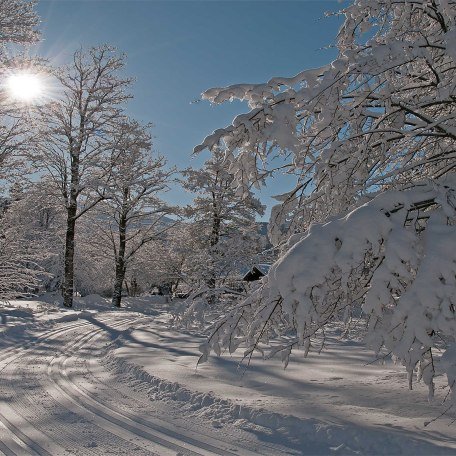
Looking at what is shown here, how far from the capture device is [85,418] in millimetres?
5062

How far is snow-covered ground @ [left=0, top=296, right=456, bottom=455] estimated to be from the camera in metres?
4.19

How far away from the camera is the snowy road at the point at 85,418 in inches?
165

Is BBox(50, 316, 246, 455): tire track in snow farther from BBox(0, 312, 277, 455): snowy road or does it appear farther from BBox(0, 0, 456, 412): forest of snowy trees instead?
BBox(0, 0, 456, 412): forest of snowy trees

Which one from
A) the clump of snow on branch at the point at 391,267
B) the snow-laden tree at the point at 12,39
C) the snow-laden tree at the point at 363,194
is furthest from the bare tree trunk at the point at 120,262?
the clump of snow on branch at the point at 391,267

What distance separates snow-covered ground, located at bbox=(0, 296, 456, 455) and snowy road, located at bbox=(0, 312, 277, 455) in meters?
0.01

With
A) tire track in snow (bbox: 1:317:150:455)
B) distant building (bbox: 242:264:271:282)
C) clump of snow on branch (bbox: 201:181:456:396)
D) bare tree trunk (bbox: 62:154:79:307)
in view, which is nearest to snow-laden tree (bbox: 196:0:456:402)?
clump of snow on branch (bbox: 201:181:456:396)

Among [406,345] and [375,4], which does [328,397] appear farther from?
[375,4]

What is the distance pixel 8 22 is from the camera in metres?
13.0

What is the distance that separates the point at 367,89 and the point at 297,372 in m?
4.72

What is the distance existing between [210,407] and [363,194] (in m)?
3.26

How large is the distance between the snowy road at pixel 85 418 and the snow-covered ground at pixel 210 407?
1 cm

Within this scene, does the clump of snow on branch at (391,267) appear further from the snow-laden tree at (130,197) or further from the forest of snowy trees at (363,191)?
the snow-laden tree at (130,197)

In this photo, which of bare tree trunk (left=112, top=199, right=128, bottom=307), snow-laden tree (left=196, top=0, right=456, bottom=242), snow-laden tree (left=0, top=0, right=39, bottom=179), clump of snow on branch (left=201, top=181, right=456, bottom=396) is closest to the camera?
clump of snow on branch (left=201, top=181, right=456, bottom=396)

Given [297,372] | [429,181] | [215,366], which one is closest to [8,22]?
[215,366]
